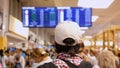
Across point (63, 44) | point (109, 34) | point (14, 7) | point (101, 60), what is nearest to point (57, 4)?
point (14, 7)

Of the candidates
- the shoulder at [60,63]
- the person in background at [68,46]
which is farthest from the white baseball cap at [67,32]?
the shoulder at [60,63]

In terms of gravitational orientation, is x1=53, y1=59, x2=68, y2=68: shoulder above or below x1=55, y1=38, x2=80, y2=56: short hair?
below

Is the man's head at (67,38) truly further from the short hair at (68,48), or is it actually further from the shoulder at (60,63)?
the shoulder at (60,63)

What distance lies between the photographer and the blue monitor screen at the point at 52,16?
391 inches

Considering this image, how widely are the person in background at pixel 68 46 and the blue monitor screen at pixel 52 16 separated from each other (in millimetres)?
7824

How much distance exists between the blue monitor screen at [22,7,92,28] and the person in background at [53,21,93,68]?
25.7 ft

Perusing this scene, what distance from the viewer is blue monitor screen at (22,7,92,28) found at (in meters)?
9.93

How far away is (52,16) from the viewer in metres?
10.1

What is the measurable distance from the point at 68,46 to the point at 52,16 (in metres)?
8.00

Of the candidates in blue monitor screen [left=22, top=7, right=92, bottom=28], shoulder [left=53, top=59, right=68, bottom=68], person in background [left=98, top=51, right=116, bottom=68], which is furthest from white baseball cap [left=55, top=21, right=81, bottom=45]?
blue monitor screen [left=22, top=7, right=92, bottom=28]

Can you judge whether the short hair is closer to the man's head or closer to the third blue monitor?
the man's head

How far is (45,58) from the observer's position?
484 centimetres

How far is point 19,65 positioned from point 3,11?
2.13m

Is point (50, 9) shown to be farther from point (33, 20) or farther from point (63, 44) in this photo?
point (63, 44)
